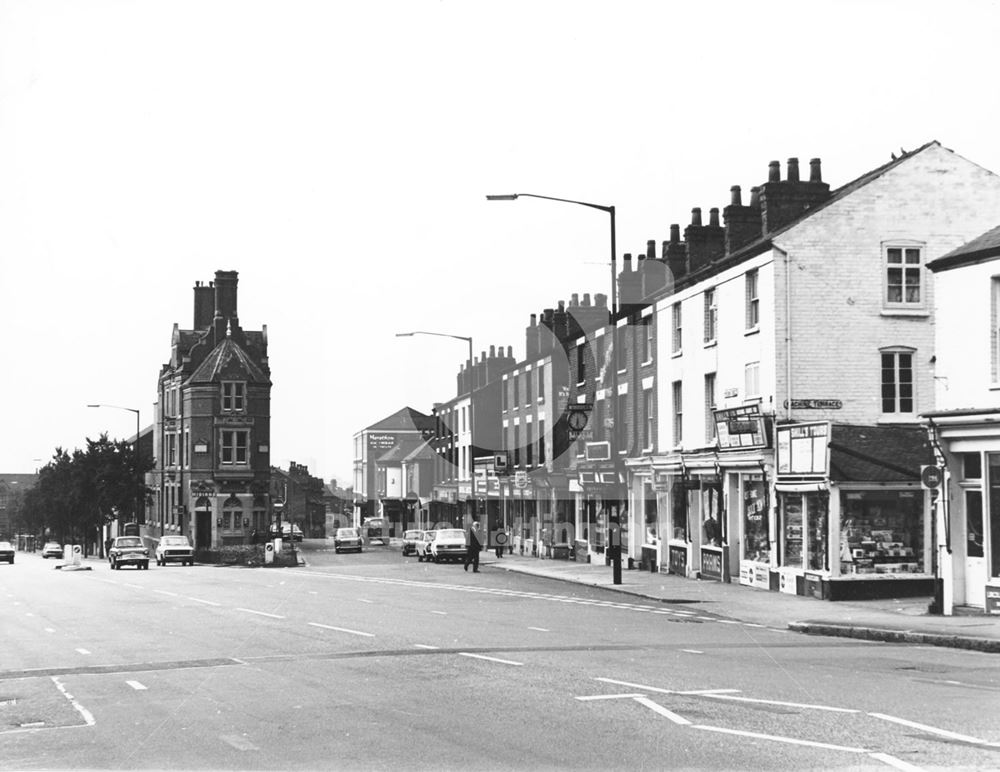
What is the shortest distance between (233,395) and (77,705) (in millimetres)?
78825

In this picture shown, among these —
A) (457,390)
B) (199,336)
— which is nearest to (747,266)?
(457,390)

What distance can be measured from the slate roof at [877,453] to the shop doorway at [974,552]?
512 centimetres

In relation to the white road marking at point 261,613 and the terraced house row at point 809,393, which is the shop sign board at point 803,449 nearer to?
the terraced house row at point 809,393

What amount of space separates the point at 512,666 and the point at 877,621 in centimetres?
982

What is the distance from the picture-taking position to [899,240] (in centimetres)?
3400

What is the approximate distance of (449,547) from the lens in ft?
193

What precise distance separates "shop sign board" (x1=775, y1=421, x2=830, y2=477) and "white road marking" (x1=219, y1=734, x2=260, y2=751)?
845 inches

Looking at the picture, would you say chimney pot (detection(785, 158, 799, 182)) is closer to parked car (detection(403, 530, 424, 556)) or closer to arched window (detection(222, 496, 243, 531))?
parked car (detection(403, 530, 424, 556))

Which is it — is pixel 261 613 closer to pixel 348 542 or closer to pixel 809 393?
pixel 809 393

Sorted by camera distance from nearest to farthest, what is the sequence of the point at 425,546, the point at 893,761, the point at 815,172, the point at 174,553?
the point at 893,761 < the point at 815,172 < the point at 425,546 < the point at 174,553

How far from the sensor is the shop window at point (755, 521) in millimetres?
34625

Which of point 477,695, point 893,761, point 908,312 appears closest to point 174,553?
point 908,312

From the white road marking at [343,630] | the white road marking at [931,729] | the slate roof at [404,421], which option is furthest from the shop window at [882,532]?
the slate roof at [404,421]

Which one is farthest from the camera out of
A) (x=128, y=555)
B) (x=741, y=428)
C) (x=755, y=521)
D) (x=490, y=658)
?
(x=128, y=555)
